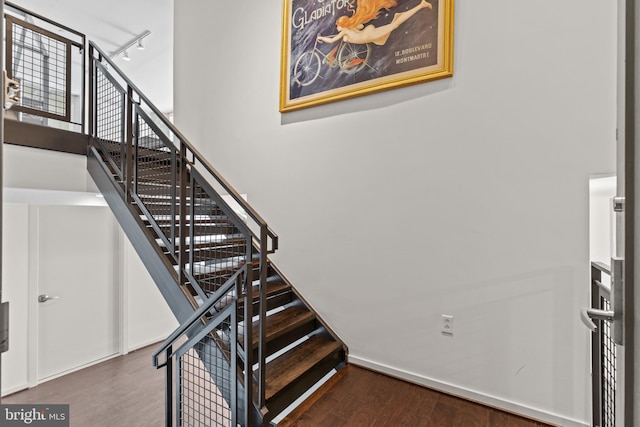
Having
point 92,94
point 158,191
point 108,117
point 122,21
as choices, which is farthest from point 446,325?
point 122,21

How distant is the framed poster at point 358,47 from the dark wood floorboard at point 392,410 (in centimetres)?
237

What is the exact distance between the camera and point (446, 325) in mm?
2371

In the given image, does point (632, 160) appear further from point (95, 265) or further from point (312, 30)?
point (95, 265)

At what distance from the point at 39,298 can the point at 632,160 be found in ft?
17.1

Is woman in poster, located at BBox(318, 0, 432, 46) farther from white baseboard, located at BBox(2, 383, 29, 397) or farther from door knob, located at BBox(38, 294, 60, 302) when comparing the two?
white baseboard, located at BBox(2, 383, 29, 397)

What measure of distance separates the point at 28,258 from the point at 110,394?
1856 millimetres

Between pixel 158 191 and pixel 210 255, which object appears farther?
pixel 158 191

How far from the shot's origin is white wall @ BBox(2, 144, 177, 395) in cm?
262

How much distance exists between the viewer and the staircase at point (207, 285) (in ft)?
6.36

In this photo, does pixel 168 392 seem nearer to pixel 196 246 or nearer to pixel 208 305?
pixel 208 305

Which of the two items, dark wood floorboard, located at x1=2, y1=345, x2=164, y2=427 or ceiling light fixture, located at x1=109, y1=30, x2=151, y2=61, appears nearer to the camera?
dark wood floorboard, located at x1=2, y1=345, x2=164, y2=427

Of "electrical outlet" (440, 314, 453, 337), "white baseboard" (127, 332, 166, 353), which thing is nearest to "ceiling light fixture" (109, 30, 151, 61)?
"white baseboard" (127, 332, 166, 353)
